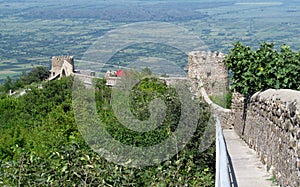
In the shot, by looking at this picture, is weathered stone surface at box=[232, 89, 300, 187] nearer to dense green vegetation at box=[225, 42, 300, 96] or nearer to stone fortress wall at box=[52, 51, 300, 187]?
stone fortress wall at box=[52, 51, 300, 187]

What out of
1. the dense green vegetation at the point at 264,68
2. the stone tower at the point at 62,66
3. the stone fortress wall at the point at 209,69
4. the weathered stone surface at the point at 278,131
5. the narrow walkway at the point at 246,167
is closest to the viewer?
the weathered stone surface at the point at 278,131

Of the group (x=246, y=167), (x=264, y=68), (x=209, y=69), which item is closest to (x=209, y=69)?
(x=209, y=69)

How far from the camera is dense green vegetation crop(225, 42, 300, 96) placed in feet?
21.4

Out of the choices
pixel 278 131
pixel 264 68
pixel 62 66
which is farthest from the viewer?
pixel 62 66

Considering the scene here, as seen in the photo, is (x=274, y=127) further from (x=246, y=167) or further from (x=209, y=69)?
(x=209, y=69)

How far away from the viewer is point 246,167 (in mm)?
5672

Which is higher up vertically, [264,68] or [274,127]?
[264,68]

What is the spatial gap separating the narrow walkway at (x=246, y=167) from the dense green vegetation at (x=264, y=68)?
82cm

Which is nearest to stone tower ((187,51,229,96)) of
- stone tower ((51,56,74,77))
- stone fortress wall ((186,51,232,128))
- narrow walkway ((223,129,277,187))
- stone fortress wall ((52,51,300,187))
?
stone fortress wall ((186,51,232,128))

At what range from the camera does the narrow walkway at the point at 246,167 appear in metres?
4.86

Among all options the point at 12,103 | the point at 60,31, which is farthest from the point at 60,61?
the point at 60,31

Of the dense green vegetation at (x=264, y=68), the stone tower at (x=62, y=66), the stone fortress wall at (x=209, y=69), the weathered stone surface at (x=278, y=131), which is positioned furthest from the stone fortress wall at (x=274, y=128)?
the stone tower at (x=62, y=66)

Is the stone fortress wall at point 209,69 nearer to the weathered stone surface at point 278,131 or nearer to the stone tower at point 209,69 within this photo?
the stone tower at point 209,69

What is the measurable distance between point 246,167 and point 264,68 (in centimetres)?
167
